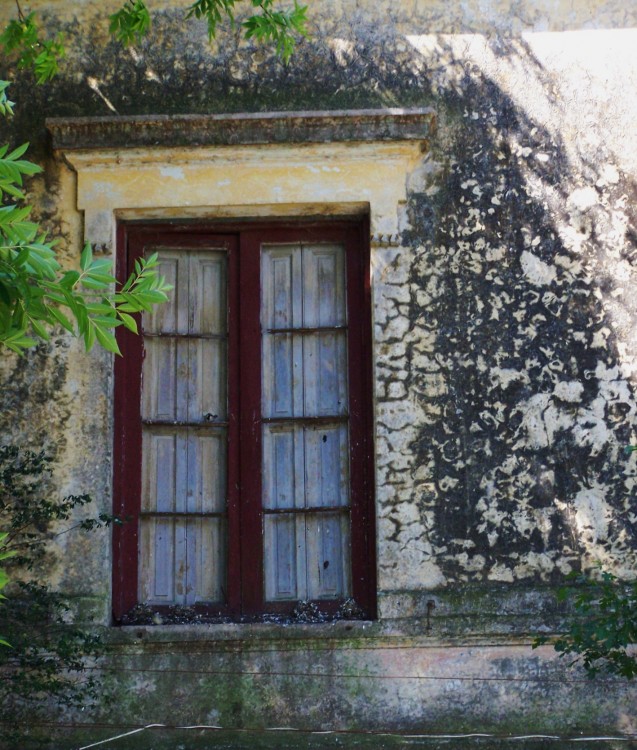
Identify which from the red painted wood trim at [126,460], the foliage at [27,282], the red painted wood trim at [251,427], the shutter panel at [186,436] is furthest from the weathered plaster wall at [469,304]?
the foliage at [27,282]

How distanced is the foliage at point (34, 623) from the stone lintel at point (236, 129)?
1.59m

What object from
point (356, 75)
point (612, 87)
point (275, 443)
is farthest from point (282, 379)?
point (612, 87)

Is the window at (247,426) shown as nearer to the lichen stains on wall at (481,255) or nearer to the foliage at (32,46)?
the lichen stains on wall at (481,255)

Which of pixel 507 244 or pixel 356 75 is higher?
pixel 356 75

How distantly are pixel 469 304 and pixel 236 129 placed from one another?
1.44m

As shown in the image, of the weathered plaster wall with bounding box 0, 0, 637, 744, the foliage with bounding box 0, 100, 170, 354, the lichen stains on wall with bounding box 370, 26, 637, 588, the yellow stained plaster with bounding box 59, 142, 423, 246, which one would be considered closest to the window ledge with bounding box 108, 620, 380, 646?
the weathered plaster wall with bounding box 0, 0, 637, 744

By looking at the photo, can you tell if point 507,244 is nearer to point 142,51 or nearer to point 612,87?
point 612,87

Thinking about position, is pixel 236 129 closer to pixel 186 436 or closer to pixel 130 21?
pixel 130 21

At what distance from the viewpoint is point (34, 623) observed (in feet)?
17.8

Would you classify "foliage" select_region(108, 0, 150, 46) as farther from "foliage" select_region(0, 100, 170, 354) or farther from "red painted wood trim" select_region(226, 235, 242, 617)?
"foliage" select_region(0, 100, 170, 354)

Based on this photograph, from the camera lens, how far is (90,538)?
18.3ft

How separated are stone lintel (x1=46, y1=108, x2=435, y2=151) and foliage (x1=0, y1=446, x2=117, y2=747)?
5.21 feet

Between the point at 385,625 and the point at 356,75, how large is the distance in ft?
8.92

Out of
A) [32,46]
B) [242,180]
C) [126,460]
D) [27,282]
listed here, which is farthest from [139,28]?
[27,282]
